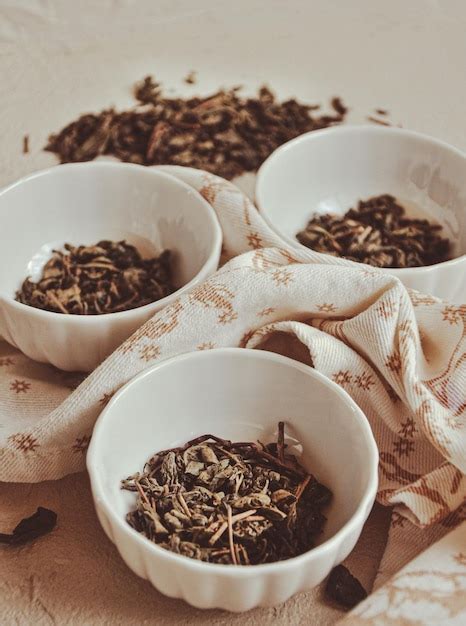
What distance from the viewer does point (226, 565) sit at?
585 mm

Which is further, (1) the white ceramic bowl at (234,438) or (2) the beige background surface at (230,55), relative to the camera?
(2) the beige background surface at (230,55)

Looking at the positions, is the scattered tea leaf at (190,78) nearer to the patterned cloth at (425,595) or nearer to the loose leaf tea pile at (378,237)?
the loose leaf tea pile at (378,237)

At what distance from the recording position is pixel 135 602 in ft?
2.10

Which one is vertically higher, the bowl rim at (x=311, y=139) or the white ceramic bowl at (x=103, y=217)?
the bowl rim at (x=311, y=139)

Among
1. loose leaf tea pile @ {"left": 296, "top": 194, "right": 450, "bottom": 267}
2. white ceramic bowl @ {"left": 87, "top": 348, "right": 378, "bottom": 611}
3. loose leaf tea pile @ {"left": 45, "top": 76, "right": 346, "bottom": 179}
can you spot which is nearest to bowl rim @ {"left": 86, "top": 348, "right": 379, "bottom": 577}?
white ceramic bowl @ {"left": 87, "top": 348, "right": 378, "bottom": 611}

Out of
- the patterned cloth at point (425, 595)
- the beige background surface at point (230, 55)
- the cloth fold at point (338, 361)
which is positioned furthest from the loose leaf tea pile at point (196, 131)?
the patterned cloth at point (425, 595)

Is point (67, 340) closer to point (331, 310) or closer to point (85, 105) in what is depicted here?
point (331, 310)

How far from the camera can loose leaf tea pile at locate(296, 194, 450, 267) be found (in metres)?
0.92

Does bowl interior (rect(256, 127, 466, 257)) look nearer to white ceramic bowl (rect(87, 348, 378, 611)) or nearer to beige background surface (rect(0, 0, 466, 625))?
Result: beige background surface (rect(0, 0, 466, 625))

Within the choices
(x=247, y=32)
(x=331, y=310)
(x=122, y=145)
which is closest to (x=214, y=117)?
(x=122, y=145)

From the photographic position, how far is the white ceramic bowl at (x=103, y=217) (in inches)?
35.2

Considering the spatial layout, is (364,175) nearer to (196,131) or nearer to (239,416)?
(196,131)

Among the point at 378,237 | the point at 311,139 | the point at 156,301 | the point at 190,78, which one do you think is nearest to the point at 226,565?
the point at 156,301

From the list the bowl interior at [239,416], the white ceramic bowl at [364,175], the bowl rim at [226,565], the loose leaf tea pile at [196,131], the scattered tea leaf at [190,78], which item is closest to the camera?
the bowl rim at [226,565]
